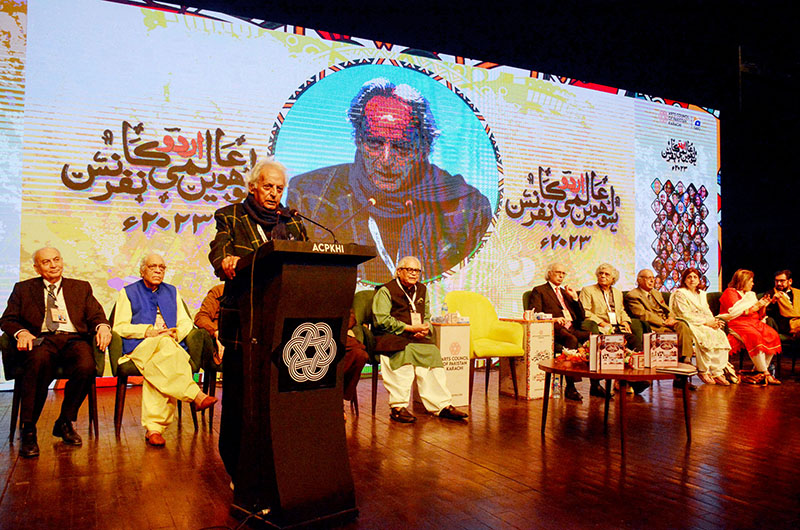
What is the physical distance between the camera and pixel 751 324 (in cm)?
645

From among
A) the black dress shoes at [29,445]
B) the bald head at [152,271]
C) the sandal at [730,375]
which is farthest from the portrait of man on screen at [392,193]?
the black dress shoes at [29,445]

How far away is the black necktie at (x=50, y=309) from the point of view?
3.69 m

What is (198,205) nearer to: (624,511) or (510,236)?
(510,236)

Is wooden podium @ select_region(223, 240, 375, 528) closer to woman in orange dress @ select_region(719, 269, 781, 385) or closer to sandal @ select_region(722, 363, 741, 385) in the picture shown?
sandal @ select_region(722, 363, 741, 385)

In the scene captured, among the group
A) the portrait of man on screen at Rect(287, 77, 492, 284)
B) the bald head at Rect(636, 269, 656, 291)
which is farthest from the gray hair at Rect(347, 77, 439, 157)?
the bald head at Rect(636, 269, 656, 291)

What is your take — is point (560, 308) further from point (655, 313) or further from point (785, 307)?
point (785, 307)

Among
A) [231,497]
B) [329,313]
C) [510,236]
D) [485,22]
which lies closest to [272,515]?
[231,497]

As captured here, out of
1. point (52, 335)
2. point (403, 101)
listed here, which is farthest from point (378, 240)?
point (52, 335)

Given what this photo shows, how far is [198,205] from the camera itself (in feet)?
19.0

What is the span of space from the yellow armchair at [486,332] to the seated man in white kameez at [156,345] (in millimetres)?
2207

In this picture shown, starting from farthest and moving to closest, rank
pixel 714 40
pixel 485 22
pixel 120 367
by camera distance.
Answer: pixel 714 40 < pixel 485 22 < pixel 120 367

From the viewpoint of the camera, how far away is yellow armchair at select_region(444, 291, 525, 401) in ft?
17.0

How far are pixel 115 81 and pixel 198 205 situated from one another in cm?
126

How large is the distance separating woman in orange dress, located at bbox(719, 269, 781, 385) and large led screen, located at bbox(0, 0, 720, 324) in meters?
1.40
